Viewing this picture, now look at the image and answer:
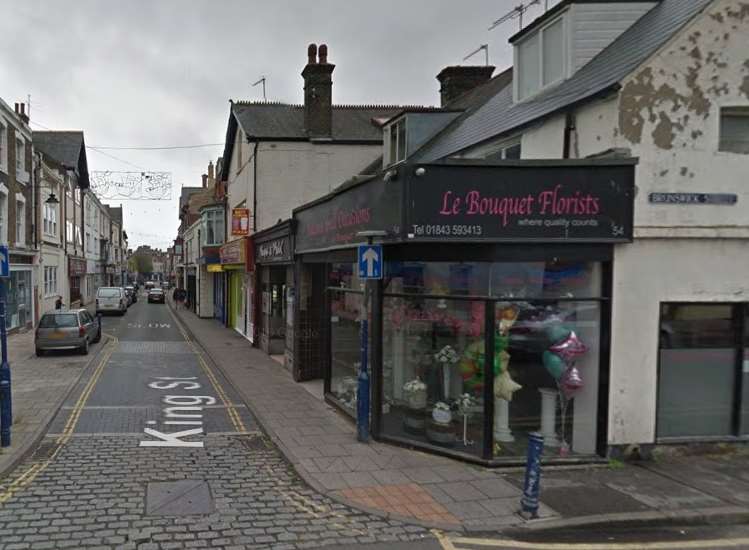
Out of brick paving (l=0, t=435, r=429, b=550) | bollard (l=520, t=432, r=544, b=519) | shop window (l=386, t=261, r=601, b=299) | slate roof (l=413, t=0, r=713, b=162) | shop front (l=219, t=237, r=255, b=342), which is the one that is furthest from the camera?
shop front (l=219, t=237, r=255, b=342)

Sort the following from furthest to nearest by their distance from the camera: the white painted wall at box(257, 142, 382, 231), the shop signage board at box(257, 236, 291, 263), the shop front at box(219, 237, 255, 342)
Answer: the shop front at box(219, 237, 255, 342), the white painted wall at box(257, 142, 382, 231), the shop signage board at box(257, 236, 291, 263)

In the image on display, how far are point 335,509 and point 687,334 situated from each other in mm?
5266

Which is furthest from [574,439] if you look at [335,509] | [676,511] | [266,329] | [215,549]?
[266,329]

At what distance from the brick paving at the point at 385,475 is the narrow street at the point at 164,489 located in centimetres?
24

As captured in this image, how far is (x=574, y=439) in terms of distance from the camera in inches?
308

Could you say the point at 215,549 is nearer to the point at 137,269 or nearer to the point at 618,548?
the point at 618,548

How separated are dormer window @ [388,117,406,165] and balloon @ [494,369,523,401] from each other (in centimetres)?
904

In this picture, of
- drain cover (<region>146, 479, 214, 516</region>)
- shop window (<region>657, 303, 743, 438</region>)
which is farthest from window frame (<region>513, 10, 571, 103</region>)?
drain cover (<region>146, 479, 214, 516</region>)

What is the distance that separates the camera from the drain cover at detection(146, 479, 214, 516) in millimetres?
5941

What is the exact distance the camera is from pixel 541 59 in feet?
35.6

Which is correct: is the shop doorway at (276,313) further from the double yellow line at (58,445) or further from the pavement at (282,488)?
the pavement at (282,488)

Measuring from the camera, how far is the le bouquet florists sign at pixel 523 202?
718cm

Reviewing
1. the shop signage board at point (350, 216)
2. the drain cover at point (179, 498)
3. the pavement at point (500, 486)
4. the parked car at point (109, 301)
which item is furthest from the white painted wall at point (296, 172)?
the parked car at point (109, 301)

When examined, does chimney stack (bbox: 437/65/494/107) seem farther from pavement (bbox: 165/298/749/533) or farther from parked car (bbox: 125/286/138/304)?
parked car (bbox: 125/286/138/304)
